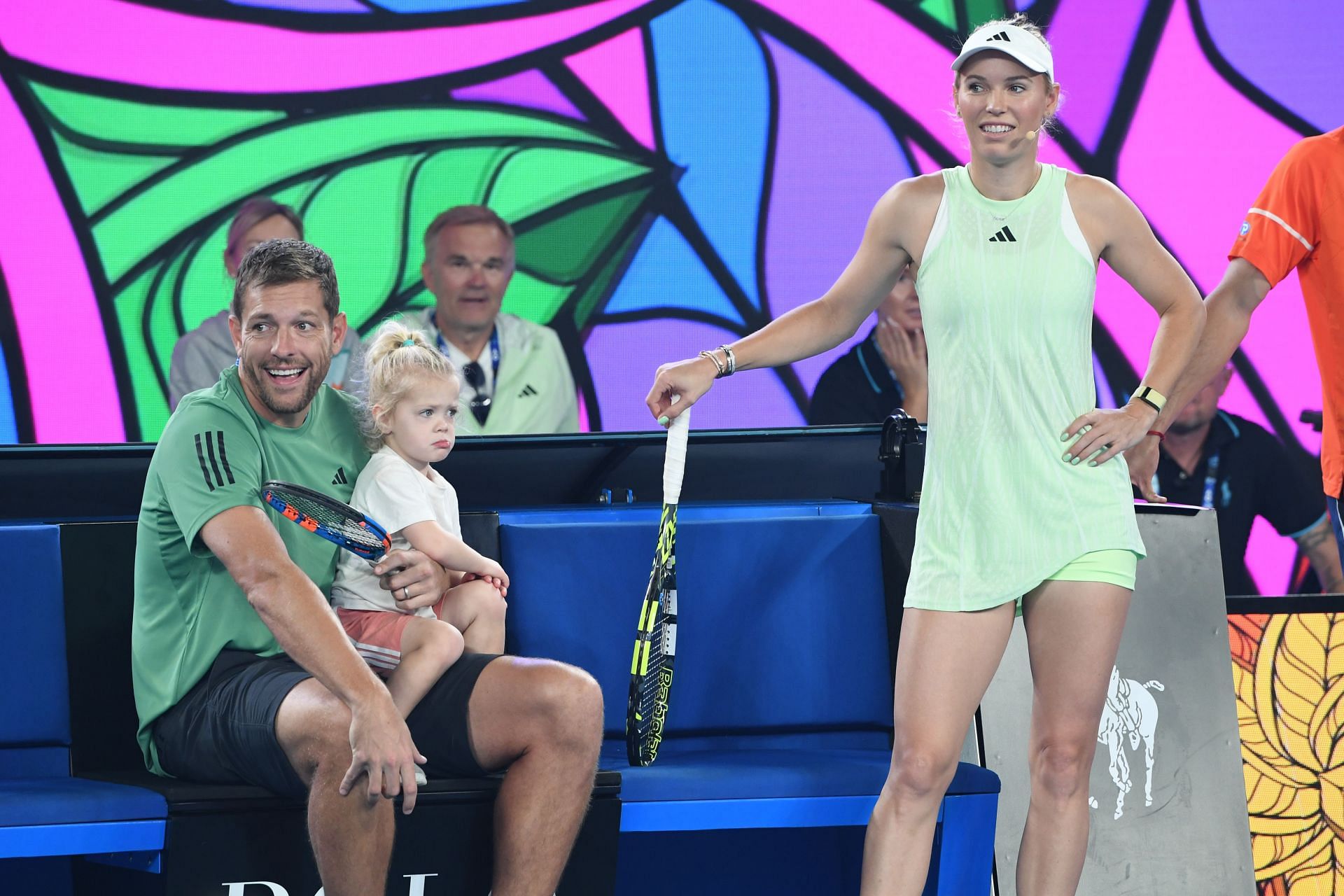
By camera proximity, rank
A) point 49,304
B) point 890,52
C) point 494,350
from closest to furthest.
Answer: point 49,304, point 494,350, point 890,52

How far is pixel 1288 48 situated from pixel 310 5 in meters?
2.55

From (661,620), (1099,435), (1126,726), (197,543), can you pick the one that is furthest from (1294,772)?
(197,543)

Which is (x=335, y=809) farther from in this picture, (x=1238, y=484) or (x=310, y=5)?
(x=1238, y=484)

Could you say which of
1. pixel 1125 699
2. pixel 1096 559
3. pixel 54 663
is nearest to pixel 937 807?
pixel 1096 559

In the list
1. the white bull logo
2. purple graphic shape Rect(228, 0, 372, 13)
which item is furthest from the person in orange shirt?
purple graphic shape Rect(228, 0, 372, 13)

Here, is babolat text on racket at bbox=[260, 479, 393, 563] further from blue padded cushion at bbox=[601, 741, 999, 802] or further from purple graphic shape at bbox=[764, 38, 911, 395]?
purple graphic shape at bbox=[764, 38, 911, 395]

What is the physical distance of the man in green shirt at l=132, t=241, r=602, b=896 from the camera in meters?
2.09

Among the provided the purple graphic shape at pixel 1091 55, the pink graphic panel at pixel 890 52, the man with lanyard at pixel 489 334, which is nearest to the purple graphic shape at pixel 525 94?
the man with lanyard at pixel 489 334

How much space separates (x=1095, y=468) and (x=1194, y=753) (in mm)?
917

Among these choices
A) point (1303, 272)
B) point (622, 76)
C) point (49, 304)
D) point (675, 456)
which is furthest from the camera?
point (622, 76)

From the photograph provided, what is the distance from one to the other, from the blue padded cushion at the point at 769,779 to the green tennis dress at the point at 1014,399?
47 cm

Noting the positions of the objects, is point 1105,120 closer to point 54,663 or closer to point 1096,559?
point 1096,559

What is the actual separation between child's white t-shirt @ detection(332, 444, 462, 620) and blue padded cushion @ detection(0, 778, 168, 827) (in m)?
0.45

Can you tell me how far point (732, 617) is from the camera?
2.94 metres
